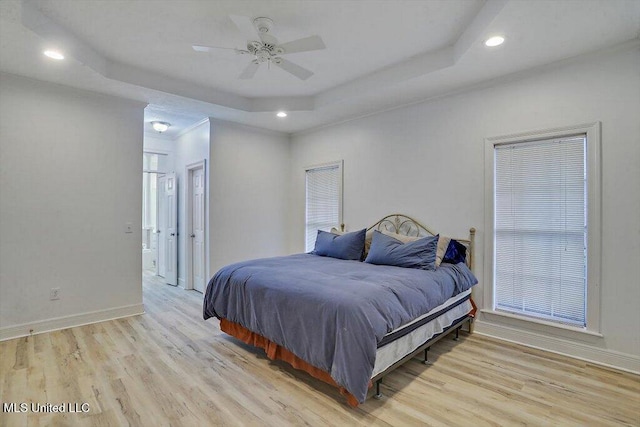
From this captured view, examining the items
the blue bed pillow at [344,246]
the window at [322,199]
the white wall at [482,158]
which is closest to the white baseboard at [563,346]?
the white wall at [482,158]

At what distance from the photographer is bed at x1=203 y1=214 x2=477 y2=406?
2064 mm

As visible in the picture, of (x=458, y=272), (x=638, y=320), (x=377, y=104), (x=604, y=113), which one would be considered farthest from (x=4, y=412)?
(x=604, y=113)

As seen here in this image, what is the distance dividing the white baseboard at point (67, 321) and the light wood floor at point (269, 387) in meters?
0.16

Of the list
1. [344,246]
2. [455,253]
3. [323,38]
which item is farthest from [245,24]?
[455,253]

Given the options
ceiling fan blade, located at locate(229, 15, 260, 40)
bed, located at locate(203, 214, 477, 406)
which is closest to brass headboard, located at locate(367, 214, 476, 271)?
bed, located at locate(203, 214, 477, 406)

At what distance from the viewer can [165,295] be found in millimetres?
5000

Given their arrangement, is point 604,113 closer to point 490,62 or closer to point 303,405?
point 490,62

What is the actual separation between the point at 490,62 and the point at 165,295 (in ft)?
17.3

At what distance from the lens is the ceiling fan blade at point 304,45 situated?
2.42m

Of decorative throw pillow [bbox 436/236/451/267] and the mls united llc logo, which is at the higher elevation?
decorative throw pillow [bbox 436/236/451/267]

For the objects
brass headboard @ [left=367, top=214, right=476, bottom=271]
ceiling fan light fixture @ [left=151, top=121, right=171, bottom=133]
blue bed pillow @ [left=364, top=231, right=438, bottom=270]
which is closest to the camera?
blue bed pillow @ [left=364, top=231, right=438, bottom=270]

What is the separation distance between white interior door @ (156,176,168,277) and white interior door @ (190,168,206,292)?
0.99 metres

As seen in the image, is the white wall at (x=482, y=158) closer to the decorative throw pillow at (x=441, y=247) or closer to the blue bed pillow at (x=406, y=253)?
the decorative throw pillow at (x=441, y=247)

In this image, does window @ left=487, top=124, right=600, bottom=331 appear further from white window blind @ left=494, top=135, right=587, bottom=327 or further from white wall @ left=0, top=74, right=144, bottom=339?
white wall @ left=0, top=74, right=144, bottom=339
